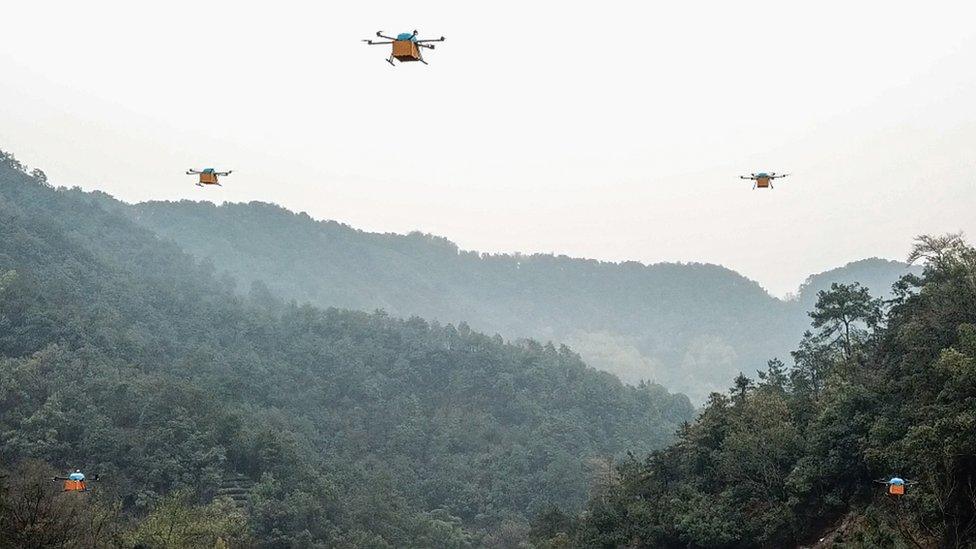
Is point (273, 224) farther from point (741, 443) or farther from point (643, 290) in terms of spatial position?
point (741, 443)

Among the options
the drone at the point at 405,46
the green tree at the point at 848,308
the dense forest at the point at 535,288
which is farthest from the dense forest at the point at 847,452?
the dense forest at the point at 535,288

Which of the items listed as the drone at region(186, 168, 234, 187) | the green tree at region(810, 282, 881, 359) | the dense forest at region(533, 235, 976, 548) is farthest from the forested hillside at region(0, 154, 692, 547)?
the green tree at region(810, 282, 881, 359)

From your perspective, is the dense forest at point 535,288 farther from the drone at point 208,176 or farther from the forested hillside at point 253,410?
the drone at point 208,176

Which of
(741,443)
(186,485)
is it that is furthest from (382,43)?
(186,485)

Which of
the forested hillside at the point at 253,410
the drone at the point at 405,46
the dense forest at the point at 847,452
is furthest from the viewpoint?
the forested hillside at the point at 253,410

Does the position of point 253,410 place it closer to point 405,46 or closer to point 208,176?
point 208,176

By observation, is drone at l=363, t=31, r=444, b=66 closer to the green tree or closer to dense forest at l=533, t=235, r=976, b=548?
dense forest at l=533, t=235, r=976, b=548

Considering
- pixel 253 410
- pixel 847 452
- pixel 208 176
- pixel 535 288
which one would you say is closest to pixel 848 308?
pixel 847 452
